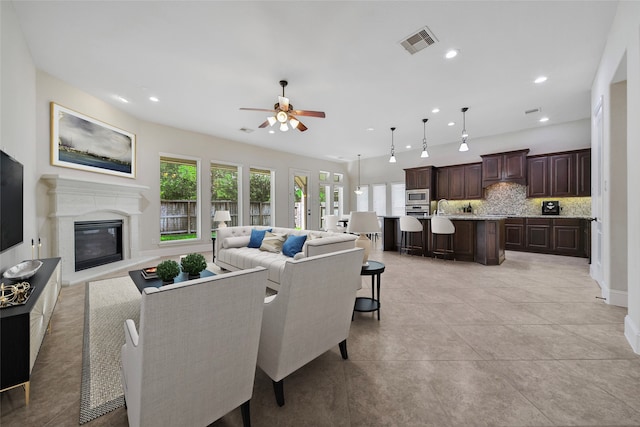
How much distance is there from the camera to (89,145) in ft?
14.3

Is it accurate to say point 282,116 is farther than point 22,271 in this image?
Yes

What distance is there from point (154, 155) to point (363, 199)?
23.6ft

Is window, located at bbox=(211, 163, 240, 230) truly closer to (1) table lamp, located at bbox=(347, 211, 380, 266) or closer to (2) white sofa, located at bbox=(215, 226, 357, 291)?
(2) white sofa, located at bbox=(215, 226, 357, 291)

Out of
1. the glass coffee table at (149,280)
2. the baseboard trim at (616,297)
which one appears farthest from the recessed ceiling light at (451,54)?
the glass coffee table at (149,280)

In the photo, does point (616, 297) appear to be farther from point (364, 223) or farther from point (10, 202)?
point (10, 202)

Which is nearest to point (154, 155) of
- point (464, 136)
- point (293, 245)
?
point (293, 245)

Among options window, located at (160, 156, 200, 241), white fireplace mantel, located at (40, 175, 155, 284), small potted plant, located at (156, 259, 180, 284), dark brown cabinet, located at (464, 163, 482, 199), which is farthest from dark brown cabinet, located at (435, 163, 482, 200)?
white fireplace mantel, located at (40, 175, 155, 284)

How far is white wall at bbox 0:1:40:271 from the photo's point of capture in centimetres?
230

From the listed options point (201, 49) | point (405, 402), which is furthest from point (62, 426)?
point (201, 49)

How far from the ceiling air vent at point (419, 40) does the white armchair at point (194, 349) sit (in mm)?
3063

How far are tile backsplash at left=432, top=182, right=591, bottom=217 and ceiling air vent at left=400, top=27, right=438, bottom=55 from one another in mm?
5533

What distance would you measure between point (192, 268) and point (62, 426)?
4.65ft

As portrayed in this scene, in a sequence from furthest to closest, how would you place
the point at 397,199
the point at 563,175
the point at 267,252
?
the point at 397,199 < the point at 563,175 < the point at 267,252

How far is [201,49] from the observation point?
305cm
